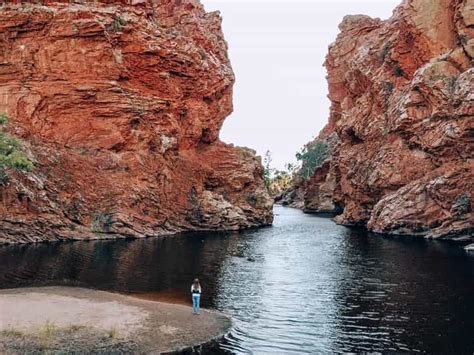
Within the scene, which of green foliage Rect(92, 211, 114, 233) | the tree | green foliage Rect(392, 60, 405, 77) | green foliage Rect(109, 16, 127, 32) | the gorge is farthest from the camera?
green foliage Rect(392, 60, 405, 77)

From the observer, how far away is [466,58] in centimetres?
7781

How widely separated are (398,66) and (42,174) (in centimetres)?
6014

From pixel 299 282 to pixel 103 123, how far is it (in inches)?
1771

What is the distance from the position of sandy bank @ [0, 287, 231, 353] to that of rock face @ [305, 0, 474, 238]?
5130 cm

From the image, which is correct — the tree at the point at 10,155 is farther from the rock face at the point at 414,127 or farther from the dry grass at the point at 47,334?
the rock face at the point at 414,127

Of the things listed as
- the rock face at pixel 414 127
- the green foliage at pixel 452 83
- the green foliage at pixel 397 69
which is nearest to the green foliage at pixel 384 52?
the rock face at pixel 414 127

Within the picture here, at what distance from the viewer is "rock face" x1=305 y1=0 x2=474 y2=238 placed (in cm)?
7238

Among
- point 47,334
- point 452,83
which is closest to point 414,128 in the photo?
point 452,83

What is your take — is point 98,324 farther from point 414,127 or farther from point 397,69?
point 397,69

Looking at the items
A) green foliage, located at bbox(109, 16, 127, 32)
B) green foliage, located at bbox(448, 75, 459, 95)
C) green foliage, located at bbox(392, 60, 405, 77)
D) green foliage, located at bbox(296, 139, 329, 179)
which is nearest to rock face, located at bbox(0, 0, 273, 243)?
green foliage, located at bbox(109, 16, 127, 32)

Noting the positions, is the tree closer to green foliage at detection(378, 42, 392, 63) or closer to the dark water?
the dark water

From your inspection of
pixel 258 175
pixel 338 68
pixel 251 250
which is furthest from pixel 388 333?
pixel 338 68

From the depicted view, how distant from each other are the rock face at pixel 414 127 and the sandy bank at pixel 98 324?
168 feet

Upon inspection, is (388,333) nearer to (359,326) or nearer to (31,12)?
(359,326)
